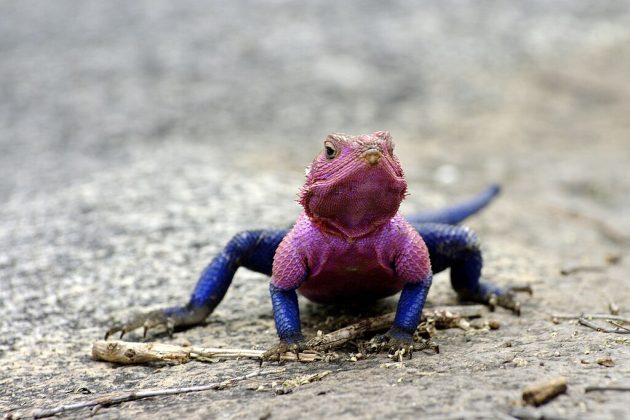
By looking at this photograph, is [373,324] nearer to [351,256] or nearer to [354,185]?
[351,256]

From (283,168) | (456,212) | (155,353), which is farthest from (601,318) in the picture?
(283,168)

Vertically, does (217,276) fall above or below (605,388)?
above

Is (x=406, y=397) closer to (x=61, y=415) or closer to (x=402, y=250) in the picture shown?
(x=402, y=250)

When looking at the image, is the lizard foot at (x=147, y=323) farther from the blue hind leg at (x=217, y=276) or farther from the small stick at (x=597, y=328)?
the small stick at (x=597, y=328)

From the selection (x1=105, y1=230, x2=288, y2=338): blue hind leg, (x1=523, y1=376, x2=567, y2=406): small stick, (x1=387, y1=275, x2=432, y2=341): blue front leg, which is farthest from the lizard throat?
(x1=523, y1=376, x2=567, y2=406): small stick

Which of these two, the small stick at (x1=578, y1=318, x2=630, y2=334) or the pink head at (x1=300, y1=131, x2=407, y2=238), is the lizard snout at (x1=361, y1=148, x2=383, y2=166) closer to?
the pink head at (x1=300, y1=131, x2=407, y2=238)

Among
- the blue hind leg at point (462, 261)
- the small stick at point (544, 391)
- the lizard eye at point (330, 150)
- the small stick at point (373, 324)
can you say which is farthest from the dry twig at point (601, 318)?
the lizard eye at point (330, 150)
